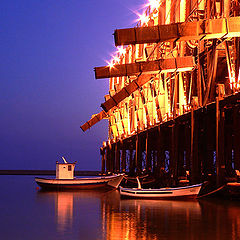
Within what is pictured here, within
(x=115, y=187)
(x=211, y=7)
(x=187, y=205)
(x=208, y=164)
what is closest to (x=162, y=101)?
(x=115, y=187)

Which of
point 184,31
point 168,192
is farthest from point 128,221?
point 184,31

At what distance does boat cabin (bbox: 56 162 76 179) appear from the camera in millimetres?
58588

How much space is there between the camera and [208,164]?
38281 mm

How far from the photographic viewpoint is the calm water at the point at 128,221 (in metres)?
23.3

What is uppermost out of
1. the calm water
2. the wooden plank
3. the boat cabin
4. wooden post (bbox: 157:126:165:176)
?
the wooden plank

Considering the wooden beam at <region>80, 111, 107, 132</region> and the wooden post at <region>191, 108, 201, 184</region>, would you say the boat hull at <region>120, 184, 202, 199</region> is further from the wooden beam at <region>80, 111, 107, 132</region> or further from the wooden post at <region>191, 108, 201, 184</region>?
the wooden beam at <region>80, 111, 107, 132</region>

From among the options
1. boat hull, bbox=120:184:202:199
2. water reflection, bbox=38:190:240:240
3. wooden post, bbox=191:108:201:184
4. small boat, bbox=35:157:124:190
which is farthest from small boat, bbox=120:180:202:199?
small boat, bbox=35:157:124:190

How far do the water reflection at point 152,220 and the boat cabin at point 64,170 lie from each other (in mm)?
19826

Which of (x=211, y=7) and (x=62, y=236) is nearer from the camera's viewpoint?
(x=62, y=236)

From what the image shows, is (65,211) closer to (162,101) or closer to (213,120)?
(213,120)

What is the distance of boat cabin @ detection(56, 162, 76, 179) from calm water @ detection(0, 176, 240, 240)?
64.7 feet

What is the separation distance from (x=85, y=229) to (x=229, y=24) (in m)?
16.6

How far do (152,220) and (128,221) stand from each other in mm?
1384

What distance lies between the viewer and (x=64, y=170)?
58812mm
